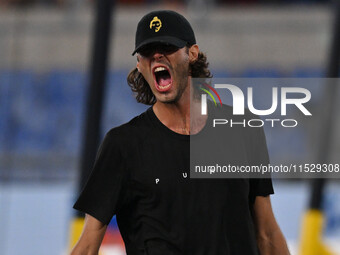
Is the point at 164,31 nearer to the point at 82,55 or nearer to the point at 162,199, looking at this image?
the point at 162,199

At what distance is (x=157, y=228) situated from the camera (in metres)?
2.43

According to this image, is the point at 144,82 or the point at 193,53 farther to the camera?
the point at 144,82

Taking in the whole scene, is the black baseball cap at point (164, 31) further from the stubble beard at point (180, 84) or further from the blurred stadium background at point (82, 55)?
the blurred stadium background at point (82, 55)

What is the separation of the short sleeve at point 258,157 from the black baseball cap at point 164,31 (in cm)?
42

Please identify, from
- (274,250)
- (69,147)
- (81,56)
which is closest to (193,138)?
(274,250)

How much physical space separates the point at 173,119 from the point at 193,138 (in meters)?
0.10

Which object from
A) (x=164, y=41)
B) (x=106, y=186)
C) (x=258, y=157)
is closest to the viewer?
(x=164, y=41)

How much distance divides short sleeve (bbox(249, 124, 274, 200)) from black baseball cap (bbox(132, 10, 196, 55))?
16.4 inches

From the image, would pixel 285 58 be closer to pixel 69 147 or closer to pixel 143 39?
pixel 69 147

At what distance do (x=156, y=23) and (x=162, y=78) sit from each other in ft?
0.61

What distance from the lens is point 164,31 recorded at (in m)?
2.36

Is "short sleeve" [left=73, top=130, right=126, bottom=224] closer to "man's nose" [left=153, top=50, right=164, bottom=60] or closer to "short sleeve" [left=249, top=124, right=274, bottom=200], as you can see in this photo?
"man's nose" [left=153, top=50, right=164, bottom=60]

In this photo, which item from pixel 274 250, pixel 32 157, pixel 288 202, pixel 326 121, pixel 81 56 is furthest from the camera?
pixel 81 56

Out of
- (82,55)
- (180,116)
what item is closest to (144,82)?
(180,116)
